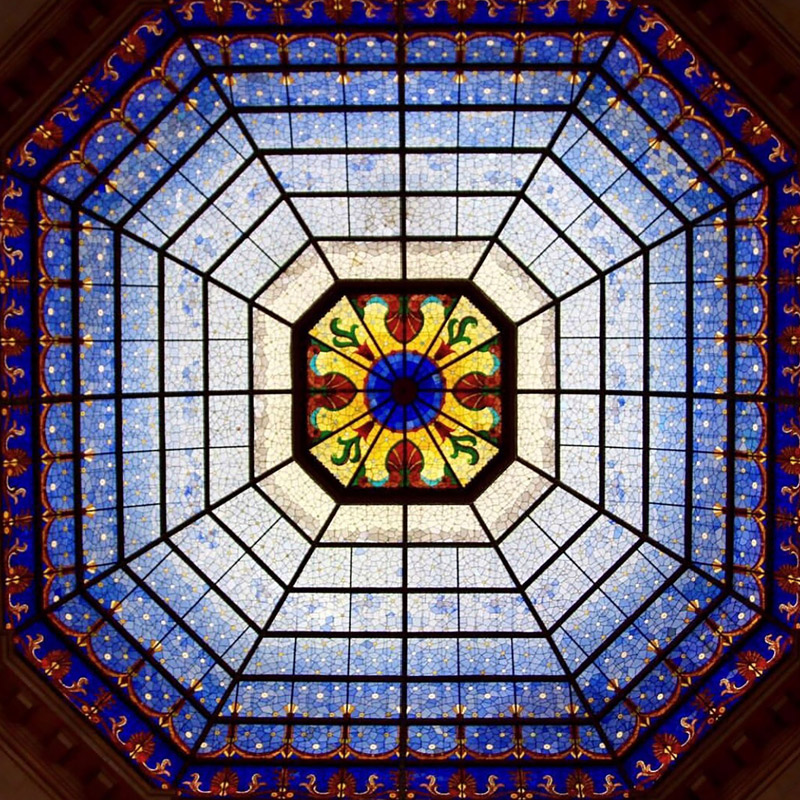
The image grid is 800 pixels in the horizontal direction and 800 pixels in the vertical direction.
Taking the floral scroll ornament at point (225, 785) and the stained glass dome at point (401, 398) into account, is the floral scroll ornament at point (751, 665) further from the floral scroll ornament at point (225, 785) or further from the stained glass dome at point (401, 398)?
the floral scroll ornament at point (225, 785)

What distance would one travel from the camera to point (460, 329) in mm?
17391

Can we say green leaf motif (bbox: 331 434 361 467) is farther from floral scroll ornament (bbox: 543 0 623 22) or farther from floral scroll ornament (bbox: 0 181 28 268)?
floral scroll ornament (bbox: 543 0 623 22)

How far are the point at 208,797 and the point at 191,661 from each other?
6.95 ft

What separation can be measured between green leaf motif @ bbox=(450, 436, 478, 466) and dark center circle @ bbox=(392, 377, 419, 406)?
3.44ft

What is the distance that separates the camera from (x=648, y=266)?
15742 millimetres

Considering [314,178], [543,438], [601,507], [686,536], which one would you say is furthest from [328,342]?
[686,536]

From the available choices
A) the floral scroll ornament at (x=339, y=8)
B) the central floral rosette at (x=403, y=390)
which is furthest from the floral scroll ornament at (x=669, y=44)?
the central floral rosette at (x=403, y=390)

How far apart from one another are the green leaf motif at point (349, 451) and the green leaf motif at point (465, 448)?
1.70 meters

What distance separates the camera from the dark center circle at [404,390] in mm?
17625

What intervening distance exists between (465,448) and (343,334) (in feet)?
9.83

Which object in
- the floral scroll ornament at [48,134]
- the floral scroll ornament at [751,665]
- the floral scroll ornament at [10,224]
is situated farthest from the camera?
the floral scroll ornament at [751,665]

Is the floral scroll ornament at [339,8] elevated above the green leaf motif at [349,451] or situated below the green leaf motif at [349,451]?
above

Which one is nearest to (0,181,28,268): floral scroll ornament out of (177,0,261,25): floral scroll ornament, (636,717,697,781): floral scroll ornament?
(177,0,261,25): floral scroll ornament

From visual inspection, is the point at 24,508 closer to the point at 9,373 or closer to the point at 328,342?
the point at 9,373
